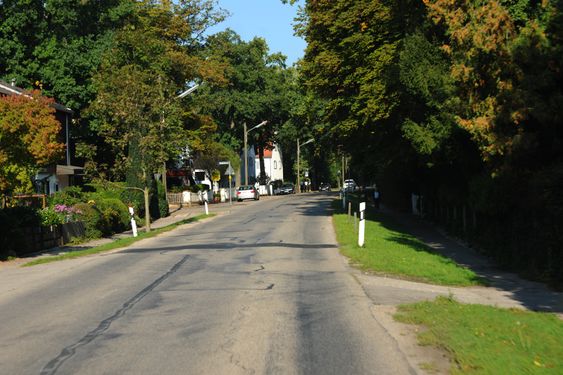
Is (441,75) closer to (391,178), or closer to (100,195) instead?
(100,195)

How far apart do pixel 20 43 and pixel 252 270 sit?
35820 millimetres

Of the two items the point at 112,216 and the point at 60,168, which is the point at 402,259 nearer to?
the point at 112,216

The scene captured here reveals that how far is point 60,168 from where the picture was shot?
43.2 meters

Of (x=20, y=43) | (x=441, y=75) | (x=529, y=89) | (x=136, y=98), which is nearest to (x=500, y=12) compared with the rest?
(x=529, y=89)

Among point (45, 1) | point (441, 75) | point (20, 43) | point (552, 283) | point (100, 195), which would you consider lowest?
point (552, 283)

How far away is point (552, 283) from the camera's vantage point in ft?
46.2

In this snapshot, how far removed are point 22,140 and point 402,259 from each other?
10720mm

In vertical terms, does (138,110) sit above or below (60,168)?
above

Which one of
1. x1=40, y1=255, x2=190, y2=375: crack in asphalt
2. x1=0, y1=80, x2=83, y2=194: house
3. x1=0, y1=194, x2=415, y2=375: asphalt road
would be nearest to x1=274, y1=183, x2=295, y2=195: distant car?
x1=0, y1=80, x2=83, y2=194: house

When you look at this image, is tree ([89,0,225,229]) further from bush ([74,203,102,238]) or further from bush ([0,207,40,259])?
bush ([0,207,40,259])

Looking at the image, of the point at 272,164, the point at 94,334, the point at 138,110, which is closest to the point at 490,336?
the point at 94,334

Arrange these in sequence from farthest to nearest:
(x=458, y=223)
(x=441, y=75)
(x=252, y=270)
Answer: (x=458, y=223) → (x=441, y=75) → (x=252, y=270)

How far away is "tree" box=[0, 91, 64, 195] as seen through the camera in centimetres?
1845

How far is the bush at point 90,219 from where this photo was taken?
27328 millimetres
